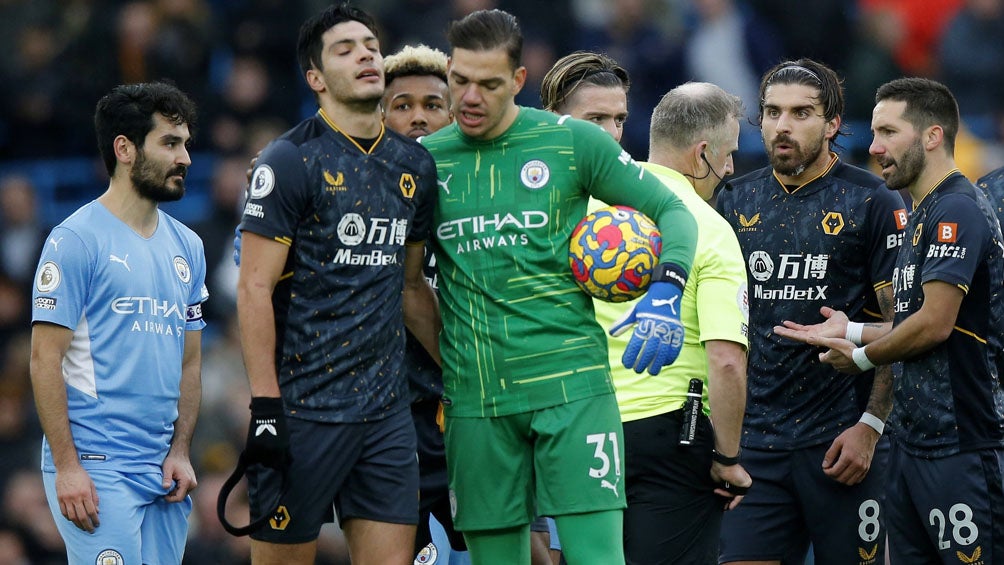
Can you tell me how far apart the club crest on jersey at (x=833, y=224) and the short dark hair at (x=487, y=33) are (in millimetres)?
2052

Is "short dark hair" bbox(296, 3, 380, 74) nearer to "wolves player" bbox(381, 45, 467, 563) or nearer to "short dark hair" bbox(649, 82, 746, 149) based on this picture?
"wolves player" bbox(381, 45, 467, 563)

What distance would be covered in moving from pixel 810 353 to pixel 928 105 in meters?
1.35

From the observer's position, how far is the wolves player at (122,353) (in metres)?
6.10

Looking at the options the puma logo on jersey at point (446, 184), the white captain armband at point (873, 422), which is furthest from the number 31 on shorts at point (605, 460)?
the white captain armband at point (873, 422)

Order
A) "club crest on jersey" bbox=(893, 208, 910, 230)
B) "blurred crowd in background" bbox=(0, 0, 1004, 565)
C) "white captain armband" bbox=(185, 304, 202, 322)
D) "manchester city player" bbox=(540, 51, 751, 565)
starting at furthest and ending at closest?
"blurred crowd in background" bbox=(0, 0, 1004, 565) < "club crest on jersey" bbox=(893, 208, 910, 230) < "white captain armband" bbox=(185, 304, 202, 322) < "manchester city player" bbox=(540, 51, 751, 565)

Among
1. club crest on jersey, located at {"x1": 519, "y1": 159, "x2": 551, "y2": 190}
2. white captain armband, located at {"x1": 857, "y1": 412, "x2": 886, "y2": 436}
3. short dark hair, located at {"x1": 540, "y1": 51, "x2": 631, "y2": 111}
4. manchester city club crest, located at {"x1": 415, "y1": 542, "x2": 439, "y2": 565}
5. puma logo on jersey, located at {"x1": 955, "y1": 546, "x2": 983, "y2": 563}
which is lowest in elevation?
manchester city club crest, located at {"x1": 415, "y1": 542, "x2": 439, "y2": 565}

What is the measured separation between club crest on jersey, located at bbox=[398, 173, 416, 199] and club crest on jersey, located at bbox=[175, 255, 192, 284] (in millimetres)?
1452

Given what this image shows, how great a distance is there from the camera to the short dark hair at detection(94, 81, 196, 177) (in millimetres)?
6461

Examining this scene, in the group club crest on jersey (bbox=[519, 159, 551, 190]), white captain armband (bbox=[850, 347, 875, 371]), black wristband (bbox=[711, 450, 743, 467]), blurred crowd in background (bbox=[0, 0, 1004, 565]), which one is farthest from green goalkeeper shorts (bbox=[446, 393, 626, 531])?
blurred crowd in background (bbox=[0, 0, 1004, 565])

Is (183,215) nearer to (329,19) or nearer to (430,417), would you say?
(430,417)

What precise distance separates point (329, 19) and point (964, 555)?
377 centimetres

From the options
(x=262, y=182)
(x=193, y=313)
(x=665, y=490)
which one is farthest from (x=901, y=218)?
(x=193, y=313)

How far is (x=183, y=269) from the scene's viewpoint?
6586 mm

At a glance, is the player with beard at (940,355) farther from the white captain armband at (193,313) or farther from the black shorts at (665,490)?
the white captain armband at (193,313)
